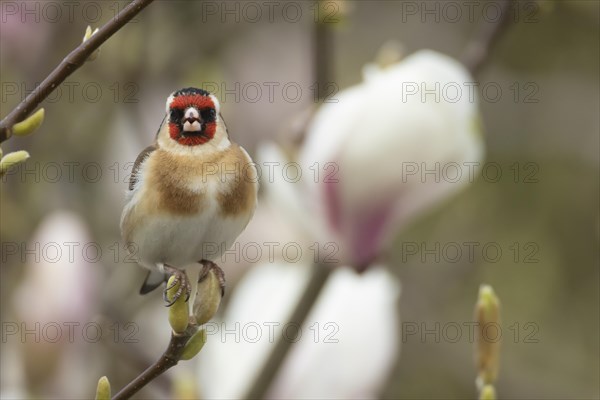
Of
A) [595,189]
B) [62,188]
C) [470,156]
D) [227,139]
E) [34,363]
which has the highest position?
[227,139]

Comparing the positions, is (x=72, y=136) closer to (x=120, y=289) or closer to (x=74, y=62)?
(x=120, y=289)

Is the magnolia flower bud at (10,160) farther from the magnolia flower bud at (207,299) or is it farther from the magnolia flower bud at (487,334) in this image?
the magnolia flower bud at (487,334)

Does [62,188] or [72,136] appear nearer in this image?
[62,188]

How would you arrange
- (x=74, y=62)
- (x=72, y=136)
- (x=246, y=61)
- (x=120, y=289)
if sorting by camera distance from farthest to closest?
(x=246, y=61) → (x=72, y=136) → (x=120, y=289) → (x=74, y=62)

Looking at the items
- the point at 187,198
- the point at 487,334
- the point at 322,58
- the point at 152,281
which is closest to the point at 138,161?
the point at 187,198

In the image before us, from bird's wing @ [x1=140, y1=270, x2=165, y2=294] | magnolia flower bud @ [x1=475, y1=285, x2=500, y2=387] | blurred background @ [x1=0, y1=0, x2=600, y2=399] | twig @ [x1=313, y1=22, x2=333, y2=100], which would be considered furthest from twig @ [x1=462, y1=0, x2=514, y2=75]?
bird's wing @ [x1=140, y1=270, x2=165, y2=294]

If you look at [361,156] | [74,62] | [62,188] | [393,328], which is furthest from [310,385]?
[74,62]

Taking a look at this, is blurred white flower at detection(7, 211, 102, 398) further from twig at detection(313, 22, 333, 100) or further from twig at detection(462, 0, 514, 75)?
twig at detection(462, 0, 514, 75)

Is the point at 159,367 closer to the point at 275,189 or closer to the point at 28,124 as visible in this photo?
the point at 28,124
